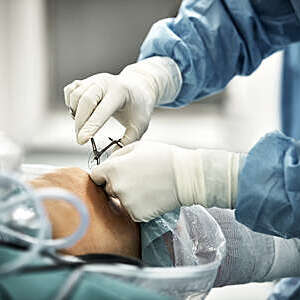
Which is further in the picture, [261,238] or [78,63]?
[78,63]

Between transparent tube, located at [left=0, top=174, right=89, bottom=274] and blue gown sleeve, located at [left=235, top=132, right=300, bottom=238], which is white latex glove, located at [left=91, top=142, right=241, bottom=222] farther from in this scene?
transparent tube, located at [left=0, top=174, right=89, bottom=274]

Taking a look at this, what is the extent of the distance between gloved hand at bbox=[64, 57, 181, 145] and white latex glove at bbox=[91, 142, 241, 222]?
0.46 ft

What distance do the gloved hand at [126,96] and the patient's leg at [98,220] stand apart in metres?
0.12

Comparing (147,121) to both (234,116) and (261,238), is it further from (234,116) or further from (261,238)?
(234,116)

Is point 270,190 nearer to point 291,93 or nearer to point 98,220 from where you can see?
point 98,220

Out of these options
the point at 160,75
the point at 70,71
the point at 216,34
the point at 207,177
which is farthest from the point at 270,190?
the point at 70,71

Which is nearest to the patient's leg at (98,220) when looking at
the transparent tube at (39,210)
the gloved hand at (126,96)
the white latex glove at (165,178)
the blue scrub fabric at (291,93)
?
the white latex glove at (165,178)

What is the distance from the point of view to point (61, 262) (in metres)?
0.61

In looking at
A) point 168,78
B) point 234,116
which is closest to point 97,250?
point 168,78

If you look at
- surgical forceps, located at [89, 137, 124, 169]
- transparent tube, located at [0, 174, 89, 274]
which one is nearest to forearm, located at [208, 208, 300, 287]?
surgical forceps, located at [89, 137, 124, 169]

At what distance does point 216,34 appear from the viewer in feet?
4.49

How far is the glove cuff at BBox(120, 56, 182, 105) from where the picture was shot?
1.27 m

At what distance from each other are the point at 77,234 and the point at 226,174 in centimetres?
45

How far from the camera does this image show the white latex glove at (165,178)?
0.95 meters
